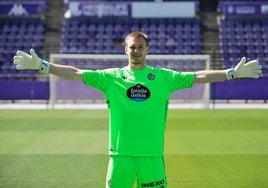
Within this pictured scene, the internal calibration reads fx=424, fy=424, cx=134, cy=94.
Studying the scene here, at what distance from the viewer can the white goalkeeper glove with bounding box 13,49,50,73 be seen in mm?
4746

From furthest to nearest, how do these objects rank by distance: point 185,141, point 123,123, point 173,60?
point 173,60, point 185,141, point 123,123

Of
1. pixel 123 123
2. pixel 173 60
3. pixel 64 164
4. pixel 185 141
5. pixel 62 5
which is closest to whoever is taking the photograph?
pixel 123 123

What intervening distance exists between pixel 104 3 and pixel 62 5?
538 cm

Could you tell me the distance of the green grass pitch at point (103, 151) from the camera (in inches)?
297

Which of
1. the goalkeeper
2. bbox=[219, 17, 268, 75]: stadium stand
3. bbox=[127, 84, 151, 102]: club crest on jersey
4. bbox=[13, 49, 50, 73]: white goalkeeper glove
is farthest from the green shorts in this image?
bbox=[219, 17, 268, 75]: stadium stand

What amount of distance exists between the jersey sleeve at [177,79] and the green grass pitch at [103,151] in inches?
118

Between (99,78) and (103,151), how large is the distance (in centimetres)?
585

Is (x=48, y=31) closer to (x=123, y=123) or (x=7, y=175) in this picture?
(x=7, y=175)

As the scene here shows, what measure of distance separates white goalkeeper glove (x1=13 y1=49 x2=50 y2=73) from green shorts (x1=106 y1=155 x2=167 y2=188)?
1.33 meters

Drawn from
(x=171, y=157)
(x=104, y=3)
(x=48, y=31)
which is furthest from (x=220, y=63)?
(x=171, y=157)

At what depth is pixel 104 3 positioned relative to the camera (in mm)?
35875

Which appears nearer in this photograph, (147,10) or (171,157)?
(171,157)

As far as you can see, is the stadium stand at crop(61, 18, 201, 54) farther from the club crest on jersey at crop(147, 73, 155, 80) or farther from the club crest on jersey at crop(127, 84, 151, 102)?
the club crest on jersey at crop(127, 84, 151, 102)

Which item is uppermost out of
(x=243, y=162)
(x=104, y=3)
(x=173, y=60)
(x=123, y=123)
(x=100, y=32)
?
(x=104, y=3)
